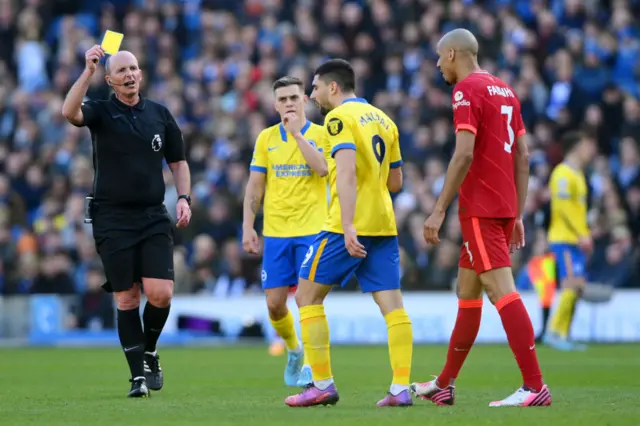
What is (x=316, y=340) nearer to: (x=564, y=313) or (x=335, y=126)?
(x=335, y=126)

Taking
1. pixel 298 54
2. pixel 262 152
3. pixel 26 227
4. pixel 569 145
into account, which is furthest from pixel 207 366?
pixel 298 54

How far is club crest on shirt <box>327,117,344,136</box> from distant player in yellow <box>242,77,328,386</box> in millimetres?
2572

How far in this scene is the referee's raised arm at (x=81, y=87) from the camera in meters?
9.95

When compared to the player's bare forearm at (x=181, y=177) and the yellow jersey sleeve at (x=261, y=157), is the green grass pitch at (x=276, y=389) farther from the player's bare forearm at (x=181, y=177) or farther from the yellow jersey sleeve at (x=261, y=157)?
the yellow jersey sleeve at (x=261, y=157)

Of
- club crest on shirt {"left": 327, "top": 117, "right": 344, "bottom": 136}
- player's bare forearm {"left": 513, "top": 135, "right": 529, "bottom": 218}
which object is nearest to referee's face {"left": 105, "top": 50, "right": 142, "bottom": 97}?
club crest on shirt {"left": 327, "top": 117, "right": 344, "bottom": 136}

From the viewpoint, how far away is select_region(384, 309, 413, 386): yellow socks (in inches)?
352

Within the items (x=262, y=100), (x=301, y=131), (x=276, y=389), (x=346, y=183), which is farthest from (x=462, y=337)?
(x=262, y=100)

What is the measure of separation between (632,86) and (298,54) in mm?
6259

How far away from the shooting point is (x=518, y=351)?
8.87 m

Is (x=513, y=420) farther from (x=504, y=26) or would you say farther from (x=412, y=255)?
(x=504, y=26)

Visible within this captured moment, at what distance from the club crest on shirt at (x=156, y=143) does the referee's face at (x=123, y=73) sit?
399 mm

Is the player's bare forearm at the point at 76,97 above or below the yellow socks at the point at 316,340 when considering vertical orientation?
above

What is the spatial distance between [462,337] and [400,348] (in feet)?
1.94

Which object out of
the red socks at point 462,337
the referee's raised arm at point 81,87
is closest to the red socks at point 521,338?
the red socks at point 462,337
